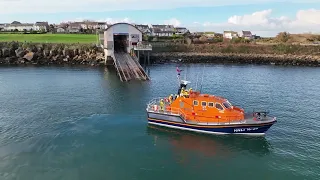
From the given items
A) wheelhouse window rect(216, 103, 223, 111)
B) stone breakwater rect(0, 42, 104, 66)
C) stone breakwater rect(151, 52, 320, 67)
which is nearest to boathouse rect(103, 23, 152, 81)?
stone breakwater rect(0, 42, 104, 66)

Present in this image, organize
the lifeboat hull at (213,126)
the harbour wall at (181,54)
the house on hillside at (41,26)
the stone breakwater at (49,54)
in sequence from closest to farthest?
the lifeboat hull at (213,126), the stone breakwater at (49,54), the harbour wall at (181,54), the house on hillside at (41,26)

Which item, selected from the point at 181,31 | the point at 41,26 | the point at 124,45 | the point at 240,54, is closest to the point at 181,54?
the point at 240,54

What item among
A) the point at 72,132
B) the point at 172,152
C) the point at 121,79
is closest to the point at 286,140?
the point at 172,152

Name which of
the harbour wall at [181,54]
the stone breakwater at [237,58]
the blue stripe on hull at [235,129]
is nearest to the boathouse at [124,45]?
the harbour wall at [181,54]

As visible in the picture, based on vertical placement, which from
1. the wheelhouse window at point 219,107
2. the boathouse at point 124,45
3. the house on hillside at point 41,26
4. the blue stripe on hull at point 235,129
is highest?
the house on hillside at point 41,26

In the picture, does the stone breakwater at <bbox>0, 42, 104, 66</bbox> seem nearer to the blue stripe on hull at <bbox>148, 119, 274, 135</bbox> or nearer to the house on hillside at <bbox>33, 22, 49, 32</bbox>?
the blue stripe on hull at <bbox>148, 119, 274, 135</bbox>

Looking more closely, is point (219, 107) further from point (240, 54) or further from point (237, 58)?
point (240, 54)

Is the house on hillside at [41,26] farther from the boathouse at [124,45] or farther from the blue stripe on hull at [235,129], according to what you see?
the blue stripe on hull at [235,129]
